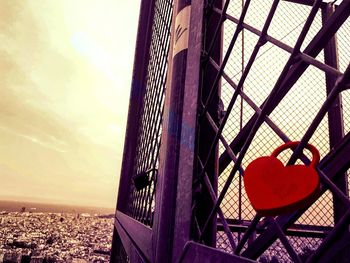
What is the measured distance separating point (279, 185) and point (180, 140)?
2.52ft

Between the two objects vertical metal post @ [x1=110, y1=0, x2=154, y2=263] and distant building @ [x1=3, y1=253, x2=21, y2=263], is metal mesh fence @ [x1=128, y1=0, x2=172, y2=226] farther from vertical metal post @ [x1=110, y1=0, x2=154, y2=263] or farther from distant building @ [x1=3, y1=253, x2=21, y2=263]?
distant building @ [x1=3, y1=253, x2=21, y2=263]

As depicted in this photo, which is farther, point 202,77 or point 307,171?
point 202,77

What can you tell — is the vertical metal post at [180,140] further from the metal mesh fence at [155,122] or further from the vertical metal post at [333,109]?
the vertical metal post at [333,109]

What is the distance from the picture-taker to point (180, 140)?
1.42 metres

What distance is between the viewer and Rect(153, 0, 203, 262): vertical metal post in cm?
129

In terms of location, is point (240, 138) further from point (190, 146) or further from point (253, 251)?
point (253, 251)

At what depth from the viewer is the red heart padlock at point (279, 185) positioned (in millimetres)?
638

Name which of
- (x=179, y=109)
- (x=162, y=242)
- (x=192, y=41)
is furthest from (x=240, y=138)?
(x=162, y=242)

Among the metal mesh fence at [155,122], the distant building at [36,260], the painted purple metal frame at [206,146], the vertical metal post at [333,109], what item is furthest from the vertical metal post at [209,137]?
the distant building at [36,260]

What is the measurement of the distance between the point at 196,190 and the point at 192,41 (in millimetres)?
749

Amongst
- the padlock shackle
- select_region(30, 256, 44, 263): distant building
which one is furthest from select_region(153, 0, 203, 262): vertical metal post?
select_region(30, 256, 44, 263): distant building

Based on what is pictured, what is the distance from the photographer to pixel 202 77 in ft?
4.85

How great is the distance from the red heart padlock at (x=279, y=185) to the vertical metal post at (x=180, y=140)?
555 mm

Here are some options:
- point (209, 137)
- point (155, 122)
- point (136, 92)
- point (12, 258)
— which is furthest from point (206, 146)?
point (12, 258)
